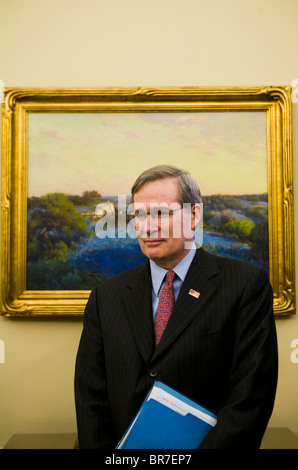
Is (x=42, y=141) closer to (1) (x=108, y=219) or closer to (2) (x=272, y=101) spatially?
(1) (x=108, y=219)

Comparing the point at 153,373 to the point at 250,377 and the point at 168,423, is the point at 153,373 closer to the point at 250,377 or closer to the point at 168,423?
the point at 168,423

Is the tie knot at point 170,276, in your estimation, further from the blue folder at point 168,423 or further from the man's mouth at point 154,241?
the blue folder at point 168,423

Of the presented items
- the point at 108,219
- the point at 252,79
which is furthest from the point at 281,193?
the point at 108,219

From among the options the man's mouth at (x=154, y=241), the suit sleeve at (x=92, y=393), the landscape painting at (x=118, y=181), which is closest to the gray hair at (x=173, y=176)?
the man's mouth at (x=154, y=241)

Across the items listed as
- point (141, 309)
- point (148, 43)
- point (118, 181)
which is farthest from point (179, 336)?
point (148, 43)

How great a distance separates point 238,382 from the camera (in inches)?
65.7

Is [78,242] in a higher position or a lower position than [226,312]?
higher

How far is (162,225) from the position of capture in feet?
6.31

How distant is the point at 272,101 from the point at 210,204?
0.86 metres

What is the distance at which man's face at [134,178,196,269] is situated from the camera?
1887mm

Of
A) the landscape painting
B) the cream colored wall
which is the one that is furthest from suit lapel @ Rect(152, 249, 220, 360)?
the cream colored wall

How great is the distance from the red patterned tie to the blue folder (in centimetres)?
28

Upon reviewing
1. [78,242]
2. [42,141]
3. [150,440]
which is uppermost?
[42,141]

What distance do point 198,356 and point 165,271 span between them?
427 mm
